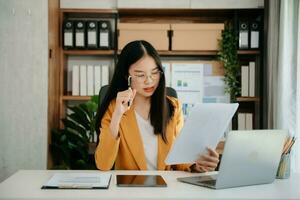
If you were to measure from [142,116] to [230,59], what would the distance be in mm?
1687

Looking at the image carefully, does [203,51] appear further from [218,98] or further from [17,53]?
[17,53]

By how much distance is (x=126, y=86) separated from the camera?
1845 millimetres

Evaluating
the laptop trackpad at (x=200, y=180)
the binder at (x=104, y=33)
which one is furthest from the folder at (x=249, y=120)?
the laptop trackpad at (x=200, y=180)

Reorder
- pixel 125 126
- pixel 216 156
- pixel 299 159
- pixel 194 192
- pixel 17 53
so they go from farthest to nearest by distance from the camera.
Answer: pixel 17 53 < pixel 299 159 < pixel 125 126 < pixel 216 156 < pixel 194 192

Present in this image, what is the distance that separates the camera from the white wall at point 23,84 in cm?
308

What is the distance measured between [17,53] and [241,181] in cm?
231

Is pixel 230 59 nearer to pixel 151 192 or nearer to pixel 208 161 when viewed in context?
pixel 208 161

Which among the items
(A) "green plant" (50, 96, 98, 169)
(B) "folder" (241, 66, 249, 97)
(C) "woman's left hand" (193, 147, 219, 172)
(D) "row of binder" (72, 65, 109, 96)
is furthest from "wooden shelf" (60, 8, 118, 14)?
(C) "woman's left hand" (193, 147, 219, 172)

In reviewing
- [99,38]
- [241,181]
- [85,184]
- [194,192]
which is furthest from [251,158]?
[99,38]

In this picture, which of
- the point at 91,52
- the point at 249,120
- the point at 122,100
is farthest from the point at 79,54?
→ the point at 122,100

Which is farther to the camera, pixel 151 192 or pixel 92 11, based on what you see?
pixel 92 11

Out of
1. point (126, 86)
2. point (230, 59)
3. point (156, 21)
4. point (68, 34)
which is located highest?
point (156, 21)

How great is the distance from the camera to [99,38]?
335 cm

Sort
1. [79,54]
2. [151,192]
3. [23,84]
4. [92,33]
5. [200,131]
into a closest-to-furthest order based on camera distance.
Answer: [151,192] < [200,131] < [23,84] < [92,33] < [79,54]
